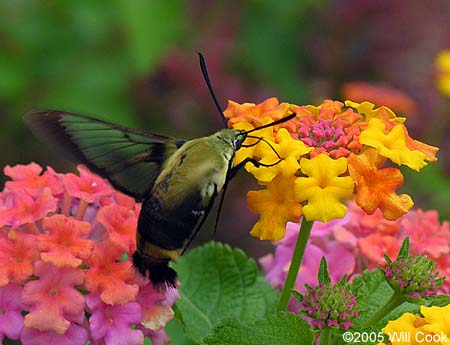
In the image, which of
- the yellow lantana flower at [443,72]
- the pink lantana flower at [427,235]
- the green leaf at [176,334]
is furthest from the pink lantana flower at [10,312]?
the yellow lantana flower at [443,72]

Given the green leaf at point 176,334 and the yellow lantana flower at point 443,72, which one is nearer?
the green leaf at point 176,334

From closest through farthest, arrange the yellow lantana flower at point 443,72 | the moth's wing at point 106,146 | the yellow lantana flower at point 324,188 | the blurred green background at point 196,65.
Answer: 1. the yellow lantana flower at point 324,188
2. the moth's wing at point 106,146
3. the yellow lantana flower at point 443,72
4. the blurred green background at point 196,65

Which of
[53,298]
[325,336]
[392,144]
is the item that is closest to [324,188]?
[392,144]

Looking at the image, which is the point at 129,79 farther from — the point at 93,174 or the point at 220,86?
the point at 93,174

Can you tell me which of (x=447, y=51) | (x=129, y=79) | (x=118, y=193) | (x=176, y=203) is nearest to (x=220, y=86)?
(x=129, y=79)

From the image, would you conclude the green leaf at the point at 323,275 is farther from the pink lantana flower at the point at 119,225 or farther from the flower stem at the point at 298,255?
the pink lantana flower at the point at 119,225

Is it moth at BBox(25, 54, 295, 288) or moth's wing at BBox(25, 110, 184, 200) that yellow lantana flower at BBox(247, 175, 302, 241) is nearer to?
moth at BBox(25, 54, 295, 288)

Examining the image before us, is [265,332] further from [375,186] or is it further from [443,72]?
[443,72]
